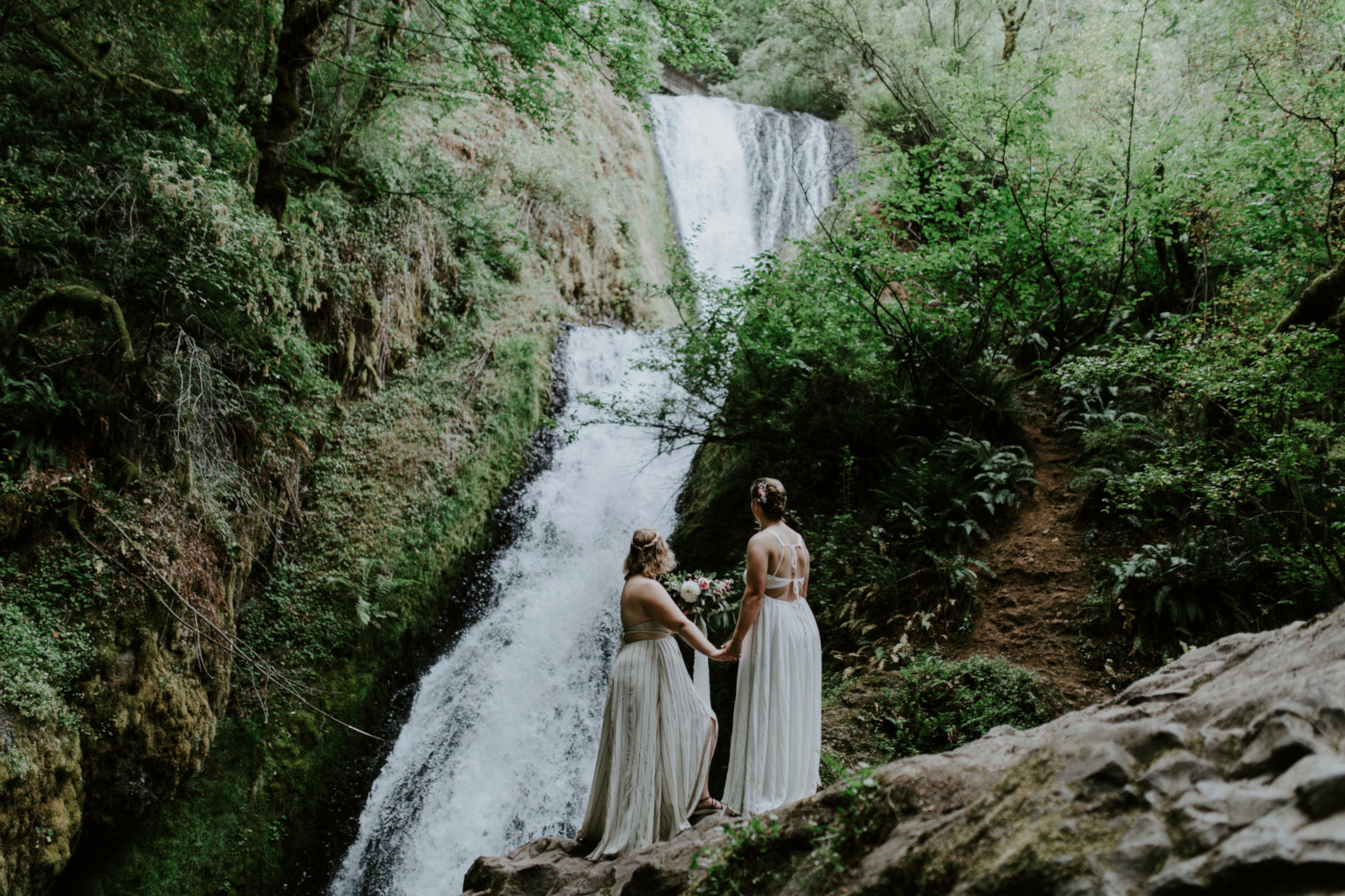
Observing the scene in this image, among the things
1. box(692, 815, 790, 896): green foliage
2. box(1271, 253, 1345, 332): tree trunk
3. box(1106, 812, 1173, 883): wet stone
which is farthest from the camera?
box(1271, 253, 1345, 332): tree trunk

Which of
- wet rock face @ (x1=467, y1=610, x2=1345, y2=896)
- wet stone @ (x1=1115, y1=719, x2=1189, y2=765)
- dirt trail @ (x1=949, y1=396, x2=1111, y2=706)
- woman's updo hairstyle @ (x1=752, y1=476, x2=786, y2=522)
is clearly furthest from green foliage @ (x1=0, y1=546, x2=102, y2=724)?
dirt trail @ (x1=949, y1=396, x2=1111, y2=706)

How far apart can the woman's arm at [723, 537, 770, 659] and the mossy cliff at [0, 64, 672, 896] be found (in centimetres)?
330

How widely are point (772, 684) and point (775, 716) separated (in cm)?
20

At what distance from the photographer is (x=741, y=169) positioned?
19.3m

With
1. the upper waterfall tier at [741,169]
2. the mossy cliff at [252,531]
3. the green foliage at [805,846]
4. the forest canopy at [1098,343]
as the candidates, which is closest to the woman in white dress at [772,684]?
the green foliage at [805,846]

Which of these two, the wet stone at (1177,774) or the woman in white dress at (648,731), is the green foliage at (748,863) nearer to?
the woman in white dress at (648,731)

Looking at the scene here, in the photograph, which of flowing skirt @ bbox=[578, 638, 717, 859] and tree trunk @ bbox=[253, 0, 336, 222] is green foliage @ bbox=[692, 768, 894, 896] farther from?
tree trunk @ bbox=[253, 0, 336, 222]

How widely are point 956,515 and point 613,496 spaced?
5.24m

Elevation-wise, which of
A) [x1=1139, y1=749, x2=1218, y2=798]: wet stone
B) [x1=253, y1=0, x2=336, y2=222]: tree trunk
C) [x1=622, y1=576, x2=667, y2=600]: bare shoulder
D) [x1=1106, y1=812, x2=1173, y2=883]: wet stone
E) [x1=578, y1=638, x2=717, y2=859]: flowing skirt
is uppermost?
[x1=253, y1=0, x2=336, y2=222]: tree trunk

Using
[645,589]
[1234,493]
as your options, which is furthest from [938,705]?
[645,589]

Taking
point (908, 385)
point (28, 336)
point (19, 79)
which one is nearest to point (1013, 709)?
point (908, 385)

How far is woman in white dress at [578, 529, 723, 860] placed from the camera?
4.34m

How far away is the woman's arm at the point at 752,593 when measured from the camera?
4301 millimetres

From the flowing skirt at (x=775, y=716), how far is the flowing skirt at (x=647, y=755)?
0.94ft
